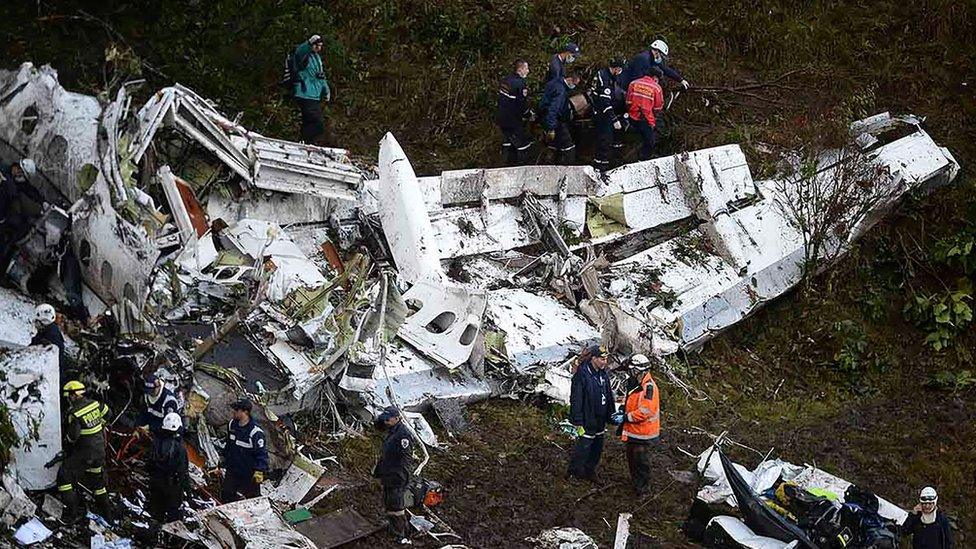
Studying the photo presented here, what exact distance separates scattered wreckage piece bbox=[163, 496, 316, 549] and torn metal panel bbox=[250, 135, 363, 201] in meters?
3.57

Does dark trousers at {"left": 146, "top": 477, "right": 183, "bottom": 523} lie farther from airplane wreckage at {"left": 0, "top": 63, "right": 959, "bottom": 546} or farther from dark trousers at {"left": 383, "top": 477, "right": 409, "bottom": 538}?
dark trousers at {"left": 383, "top": 477, "right": 409, "bottom": 538}

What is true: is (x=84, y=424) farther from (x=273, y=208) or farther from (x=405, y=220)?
(x=405, y=220)

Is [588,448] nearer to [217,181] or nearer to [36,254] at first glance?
[217,181]

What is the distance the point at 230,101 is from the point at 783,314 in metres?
6.10

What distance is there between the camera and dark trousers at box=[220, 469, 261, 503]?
8055mm

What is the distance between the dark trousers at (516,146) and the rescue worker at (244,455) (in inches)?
220

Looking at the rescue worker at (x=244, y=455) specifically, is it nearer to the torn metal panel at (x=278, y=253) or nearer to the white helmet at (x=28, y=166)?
the torn metal panel at (x=278, y=253)

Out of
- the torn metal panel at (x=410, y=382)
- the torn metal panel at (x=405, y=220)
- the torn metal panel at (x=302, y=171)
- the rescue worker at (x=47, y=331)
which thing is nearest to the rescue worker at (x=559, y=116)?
the torn metal panel at (x=405, y=220)

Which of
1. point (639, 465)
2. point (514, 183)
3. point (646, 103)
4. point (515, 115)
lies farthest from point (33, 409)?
point (646, 103)

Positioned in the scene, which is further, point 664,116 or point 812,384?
point 664,116

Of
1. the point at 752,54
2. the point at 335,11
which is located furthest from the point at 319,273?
the point at 752,54

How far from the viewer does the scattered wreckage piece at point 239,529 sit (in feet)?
24.4

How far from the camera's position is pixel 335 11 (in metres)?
15.1

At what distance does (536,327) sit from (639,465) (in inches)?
79.5
